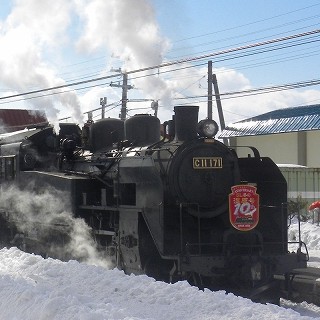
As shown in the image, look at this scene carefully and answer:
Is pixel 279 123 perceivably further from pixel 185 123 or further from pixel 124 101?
pixel 185 123

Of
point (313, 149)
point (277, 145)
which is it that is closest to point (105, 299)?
point (313, 149)

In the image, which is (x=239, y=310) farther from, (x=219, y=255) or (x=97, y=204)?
(x=97, y=204)

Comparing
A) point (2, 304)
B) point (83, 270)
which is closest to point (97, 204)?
point (83, 270)

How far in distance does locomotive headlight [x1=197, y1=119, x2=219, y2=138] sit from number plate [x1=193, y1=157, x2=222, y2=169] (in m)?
0.40

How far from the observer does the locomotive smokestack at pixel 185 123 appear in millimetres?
10062

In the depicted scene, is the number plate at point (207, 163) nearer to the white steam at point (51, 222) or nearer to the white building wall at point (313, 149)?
the white steam at point (51, 222)

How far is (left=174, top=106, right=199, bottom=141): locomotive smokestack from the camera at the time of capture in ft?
33.0

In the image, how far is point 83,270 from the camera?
7734 mm

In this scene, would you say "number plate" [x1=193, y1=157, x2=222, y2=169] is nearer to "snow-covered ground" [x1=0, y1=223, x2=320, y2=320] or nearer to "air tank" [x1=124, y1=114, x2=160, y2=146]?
"air tank" [x1=124, y1=114, x2=160, y2=146]

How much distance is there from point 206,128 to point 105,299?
4.20m

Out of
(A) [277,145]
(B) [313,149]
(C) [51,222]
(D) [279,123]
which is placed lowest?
(C) [51,222]

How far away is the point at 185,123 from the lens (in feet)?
33.1

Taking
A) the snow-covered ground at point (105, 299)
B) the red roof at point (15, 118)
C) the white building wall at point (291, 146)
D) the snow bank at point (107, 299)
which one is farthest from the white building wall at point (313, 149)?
the snow bank at point (107, 299)

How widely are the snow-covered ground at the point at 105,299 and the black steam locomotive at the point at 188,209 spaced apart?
1811 mm
